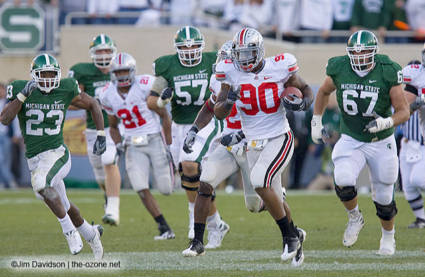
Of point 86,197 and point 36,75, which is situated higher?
point 36,75

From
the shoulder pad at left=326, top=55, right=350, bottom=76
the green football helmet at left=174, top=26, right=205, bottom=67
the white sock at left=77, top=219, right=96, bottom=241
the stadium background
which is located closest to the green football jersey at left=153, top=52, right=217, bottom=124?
the green football helmet at left=174, top=26, right=205, bottom=67

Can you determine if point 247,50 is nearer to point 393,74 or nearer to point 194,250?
point 393,74

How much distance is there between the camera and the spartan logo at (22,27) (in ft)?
53.5

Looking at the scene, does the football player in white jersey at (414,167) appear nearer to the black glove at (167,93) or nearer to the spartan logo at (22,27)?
the black glove at (167,93)

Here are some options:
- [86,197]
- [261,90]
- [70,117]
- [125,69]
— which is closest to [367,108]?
[261,90]

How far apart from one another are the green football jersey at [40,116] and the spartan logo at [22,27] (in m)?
9.28

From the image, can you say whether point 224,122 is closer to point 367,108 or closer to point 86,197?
point 367,108

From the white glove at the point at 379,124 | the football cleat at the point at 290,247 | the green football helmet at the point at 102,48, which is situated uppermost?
the white glove at the point at 379,124

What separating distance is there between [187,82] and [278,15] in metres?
7.49

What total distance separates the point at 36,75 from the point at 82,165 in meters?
8.24

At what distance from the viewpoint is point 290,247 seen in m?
6.49

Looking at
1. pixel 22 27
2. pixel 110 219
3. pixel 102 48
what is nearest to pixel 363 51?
pixel 110 219

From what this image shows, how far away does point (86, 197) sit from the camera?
13930 millimetres

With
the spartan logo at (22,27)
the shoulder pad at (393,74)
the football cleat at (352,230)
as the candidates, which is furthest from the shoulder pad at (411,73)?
the spartan logo at (22,27)
